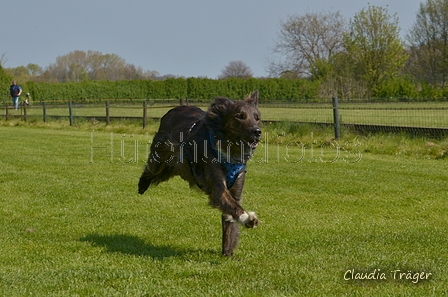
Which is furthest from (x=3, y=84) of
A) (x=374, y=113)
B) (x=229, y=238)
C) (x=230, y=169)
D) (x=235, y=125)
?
(x=229, y=238)

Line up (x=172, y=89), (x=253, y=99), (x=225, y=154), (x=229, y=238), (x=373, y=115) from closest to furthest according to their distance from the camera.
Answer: (x=229, y=238)
(x=225, y=154)
(x=253, y=99)
(x=373, y=115)
(x=172, y=89)

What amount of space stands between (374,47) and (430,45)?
7248mm

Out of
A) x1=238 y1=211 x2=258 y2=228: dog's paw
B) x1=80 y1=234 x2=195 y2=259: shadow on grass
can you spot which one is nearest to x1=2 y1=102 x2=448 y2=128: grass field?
x1=80 y1=234 x2=195 y2=259: shadow on grass

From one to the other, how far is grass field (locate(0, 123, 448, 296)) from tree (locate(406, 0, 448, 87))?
4012 centimetres

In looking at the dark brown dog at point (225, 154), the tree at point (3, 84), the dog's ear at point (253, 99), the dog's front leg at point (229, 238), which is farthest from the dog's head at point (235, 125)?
the tree at point (3, 84)

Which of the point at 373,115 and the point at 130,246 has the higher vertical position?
the point at 373,115

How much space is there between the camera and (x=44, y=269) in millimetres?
5145

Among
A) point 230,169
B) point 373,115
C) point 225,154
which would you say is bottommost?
point 230,169

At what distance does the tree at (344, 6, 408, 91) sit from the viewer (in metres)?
47.1

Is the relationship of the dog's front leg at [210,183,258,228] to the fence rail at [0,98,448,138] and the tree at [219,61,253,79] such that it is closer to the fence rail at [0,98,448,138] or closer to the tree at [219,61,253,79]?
the fence rail at [0,98,448,138]

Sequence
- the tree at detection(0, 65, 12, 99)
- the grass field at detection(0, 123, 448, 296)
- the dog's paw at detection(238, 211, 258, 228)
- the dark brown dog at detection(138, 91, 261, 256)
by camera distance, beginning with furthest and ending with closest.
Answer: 1. the tree at detection(0, 65, 12, 99)
2. the dark brown dog at detection(138, 91, 261, 256)
3. the dog's paw at detection(238, 211, 258, 228)
4. the grass field at detection(0, 123, 448, 296)

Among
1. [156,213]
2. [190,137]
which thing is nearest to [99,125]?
[156,213]

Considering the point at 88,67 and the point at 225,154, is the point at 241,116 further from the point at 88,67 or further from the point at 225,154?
the point at 88,67

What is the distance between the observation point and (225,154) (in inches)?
226
